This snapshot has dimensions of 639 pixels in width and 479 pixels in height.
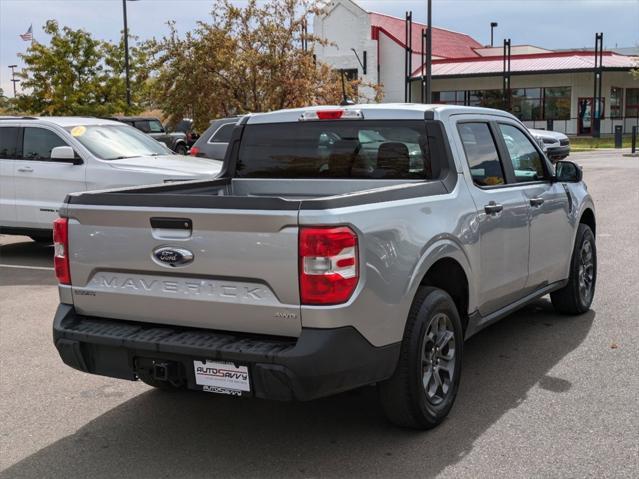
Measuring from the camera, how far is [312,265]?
12.6 ft

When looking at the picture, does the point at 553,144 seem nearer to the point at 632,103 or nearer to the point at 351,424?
the point at 351,424

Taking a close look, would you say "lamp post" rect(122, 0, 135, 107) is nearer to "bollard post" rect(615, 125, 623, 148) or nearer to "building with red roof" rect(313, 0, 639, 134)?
"building with red roof" rect(313, 0, 639, 134)

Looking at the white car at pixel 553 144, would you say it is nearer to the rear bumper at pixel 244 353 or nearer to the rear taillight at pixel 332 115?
the rear taillight at pixel 332 115

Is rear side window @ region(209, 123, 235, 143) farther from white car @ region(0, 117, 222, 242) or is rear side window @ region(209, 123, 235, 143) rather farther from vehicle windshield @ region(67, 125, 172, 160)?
white car @ region(0, 117, 222, 242)

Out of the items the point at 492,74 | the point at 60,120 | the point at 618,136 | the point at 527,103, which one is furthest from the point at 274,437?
the point at 527,103

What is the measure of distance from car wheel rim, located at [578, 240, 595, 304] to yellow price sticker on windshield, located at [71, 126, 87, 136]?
277 inches

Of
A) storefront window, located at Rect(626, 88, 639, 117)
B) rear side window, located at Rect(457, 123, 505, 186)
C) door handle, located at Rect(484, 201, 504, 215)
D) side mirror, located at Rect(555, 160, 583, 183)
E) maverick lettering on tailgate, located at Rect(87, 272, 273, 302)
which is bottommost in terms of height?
maverick lettering on tailgate, located at Rect(87, 272, 273, 302)

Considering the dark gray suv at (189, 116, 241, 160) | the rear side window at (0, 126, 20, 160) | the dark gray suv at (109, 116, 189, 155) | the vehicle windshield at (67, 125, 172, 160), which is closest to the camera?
the vehicle windshield at (67, 125, 172, 160)

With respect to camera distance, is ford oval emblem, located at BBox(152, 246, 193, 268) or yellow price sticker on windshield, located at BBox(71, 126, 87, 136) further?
yellow price sticker on windshield, located at BBox(71, 126, 87, 136)

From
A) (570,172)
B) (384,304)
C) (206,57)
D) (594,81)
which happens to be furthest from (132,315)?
(594,81)

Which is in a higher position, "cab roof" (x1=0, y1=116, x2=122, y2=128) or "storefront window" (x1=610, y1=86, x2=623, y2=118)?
"storefront window" (x1=610, y1=86, x2=623, y2=118)

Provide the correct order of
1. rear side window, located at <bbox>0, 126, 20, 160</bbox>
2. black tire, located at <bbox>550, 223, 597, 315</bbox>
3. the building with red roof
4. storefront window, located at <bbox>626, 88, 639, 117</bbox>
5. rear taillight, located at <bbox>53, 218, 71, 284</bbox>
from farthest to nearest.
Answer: storefront window, located at <bbox>626, 88, 639, 117</bbox> → the building with red roof → rear side window, located at <bbox>0, 126, 20, 160</bbox> → black tire, located at <bbox>550, 223, 597, 315</bbox> → rear taillight, located at <bbox>53, 218, 71, 284</bbox>

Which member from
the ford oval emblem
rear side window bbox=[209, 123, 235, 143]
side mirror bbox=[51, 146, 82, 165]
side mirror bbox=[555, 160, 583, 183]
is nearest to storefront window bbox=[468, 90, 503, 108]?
rear side window bbox=[209, 123, 235, 143]

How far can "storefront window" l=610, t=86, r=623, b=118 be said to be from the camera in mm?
50625
